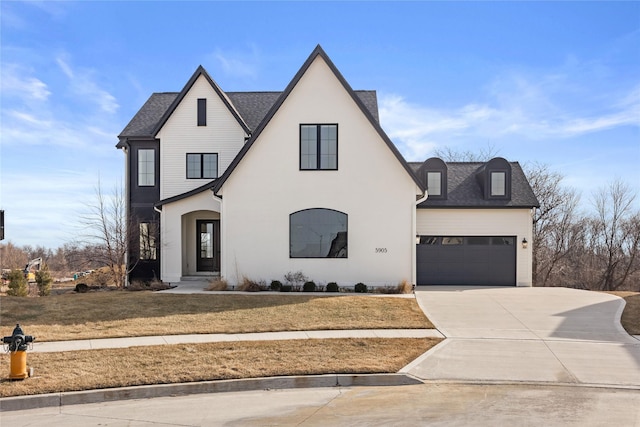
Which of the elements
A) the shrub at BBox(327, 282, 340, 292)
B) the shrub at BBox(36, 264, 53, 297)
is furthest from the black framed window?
the shrub at BBox(327, 282, 340, 292)

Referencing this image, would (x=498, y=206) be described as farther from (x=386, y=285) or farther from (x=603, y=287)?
(x=603, y=287)

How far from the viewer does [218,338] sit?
11289 mm

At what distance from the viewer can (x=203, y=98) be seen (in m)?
23.8

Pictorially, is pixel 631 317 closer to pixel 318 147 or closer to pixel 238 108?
pixel 318 147

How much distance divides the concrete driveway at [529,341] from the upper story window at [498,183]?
5.89 meters

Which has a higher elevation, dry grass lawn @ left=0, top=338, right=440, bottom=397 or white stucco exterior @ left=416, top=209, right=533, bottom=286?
white stucco exterior @ left=416, top=209, right=533, bottom=286

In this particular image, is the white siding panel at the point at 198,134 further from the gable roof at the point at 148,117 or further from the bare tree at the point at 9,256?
the bare tree at the point at 9,256

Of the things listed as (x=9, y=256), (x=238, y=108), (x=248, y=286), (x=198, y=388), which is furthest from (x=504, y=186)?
(x=9, y=256)

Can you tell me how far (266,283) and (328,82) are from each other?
8.25 m

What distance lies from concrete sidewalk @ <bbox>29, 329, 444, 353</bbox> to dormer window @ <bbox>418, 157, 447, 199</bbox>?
1149 cm

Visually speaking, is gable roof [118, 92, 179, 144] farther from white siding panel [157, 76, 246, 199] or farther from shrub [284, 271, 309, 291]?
shrub [284, 271, 309, 291]

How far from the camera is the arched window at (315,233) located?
63.8 feet

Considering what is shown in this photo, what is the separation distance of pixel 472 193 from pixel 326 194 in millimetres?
7830

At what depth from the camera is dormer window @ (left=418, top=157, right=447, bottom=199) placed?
75.2 feet
